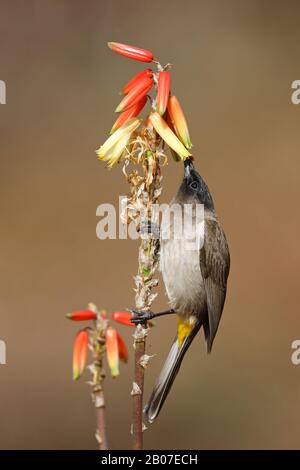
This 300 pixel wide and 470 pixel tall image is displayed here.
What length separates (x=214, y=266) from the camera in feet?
17.1

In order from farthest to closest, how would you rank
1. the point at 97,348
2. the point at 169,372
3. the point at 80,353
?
the point at 169,372 < the point at 80,353 < the point at 97,348

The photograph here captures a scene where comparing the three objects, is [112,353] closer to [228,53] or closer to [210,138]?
[210,138]

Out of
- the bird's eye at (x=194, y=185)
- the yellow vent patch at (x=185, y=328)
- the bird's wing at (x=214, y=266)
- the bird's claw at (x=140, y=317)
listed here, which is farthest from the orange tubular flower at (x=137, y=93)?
the yellow vent patch at (x=185, y=328)

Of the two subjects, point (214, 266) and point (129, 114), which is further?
point (214, 266)

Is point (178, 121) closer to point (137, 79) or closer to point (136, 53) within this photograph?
point (137, 79)

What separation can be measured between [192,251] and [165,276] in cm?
29

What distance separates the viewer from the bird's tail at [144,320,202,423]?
4707mm

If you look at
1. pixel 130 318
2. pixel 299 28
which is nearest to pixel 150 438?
pixel 130 318

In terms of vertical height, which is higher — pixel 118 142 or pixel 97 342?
pixel 118 142

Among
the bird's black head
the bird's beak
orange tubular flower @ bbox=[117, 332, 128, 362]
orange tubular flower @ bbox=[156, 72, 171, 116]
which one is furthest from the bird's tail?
orange tubular flower @ bbox=[156, 72, 171, 116]

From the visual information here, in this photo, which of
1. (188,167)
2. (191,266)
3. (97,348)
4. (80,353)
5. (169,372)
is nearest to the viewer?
(97,348)

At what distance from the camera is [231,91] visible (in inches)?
453

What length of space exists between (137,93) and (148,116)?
0.18m

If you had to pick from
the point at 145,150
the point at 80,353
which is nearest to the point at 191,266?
the point at 145,150
